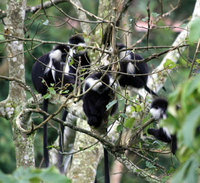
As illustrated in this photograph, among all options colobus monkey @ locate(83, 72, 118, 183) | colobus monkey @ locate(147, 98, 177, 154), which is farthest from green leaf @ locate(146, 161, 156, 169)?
colobus monkey @ locate(83, 72, 118, 183)

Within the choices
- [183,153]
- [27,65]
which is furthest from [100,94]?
[27,65]

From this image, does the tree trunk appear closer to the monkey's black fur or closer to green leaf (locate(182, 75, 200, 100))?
the monkey's black fur

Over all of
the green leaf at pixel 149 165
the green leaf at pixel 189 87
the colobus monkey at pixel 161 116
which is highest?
Answer: the green leaf at pixel 189 87

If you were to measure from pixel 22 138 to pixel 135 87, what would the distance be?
1.65 metres

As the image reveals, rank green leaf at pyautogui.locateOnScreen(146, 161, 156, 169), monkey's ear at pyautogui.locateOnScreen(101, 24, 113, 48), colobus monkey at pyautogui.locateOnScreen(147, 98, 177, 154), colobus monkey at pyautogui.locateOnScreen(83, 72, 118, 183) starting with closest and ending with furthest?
monkey's ear at pyautogui.locateOnScreen(101, 24, 113, 48) < green leaf at pyautogui.locateOnScreen(146, 161, 156, 169) < colobus monkey at pyautogui.locateOnScreen(147, 98, 177, 154) < colobus monkey at pyautogui.locateOnScreen(83, 72, 118, 183)

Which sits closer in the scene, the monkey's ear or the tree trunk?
the monkey's ear

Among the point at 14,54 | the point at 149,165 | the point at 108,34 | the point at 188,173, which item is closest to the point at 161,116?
the point at 149,165

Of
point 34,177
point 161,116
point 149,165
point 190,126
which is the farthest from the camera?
point 161,116

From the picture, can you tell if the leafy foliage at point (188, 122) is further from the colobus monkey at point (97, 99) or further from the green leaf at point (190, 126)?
the colobus monkey at point (97, 99)

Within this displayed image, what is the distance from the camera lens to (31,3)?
571 centimetres

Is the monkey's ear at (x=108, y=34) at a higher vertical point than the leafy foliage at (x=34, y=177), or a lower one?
higher

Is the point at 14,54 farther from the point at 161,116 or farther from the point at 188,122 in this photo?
the point at 188,122

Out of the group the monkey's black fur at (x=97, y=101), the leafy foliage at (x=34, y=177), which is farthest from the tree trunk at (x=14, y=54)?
the leafy foliage at (x=34, y=177)

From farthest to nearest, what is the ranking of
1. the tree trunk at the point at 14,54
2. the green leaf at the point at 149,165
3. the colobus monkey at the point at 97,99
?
the tree trunk at the point at 14,54 < the colobus monkey at the point at 97,99 < the green leaf at the point at 149,165
